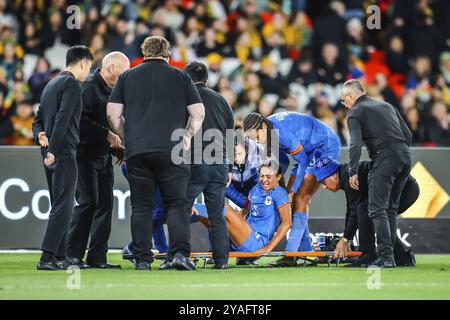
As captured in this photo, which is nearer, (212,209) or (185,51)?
(212,209)

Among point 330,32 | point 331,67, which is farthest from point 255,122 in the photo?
point 330,32

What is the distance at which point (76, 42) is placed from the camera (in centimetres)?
1638

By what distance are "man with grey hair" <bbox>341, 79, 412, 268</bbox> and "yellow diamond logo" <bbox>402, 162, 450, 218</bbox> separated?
129 inches

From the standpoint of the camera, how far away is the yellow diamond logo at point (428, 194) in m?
13.4

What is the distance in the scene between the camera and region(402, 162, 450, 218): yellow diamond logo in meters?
13.4

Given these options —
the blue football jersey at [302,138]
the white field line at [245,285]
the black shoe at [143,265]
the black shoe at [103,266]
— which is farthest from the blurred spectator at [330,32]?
the white field line at [245,285]

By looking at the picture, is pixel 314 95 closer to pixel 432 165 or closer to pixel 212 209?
pixel 432 165

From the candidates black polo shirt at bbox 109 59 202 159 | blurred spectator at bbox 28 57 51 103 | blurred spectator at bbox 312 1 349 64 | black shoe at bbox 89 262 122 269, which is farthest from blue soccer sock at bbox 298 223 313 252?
blurred spectator at bbox 312 1 349 64

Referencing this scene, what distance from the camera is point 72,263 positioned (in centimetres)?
962

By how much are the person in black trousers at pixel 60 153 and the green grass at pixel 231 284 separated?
0.98ft

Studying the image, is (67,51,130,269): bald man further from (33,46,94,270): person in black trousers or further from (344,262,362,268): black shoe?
(344,262,362,268): black shoe

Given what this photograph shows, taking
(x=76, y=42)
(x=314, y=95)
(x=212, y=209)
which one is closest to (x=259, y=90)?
(x=314, y=95)

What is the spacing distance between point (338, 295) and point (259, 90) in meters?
8.91
